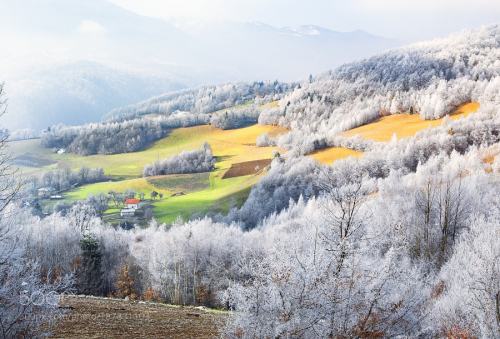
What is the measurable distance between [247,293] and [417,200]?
4656cm

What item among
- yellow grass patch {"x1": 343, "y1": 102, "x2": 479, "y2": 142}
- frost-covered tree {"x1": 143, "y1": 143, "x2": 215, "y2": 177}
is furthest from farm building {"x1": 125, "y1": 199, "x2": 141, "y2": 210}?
yellow grass patch {"x1": 343, "y1": 102, "x2": 479, "y2": 142}

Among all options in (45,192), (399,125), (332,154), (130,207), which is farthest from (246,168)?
(45,192)

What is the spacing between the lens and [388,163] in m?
110

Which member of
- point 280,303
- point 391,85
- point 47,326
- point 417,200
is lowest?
point 417,200

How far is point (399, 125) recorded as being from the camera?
6048 inches

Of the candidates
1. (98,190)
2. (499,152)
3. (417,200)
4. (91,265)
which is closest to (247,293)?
(91,265)

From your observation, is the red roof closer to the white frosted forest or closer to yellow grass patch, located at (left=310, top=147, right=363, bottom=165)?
the white frosted forest

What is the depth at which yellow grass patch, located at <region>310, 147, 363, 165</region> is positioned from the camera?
13214 cm

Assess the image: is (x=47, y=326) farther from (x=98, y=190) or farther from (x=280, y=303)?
(x=98, y=190)

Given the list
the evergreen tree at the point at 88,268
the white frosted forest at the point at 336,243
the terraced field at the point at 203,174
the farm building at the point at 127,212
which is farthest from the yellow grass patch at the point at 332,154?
the evergreen tree at the point at 88,268

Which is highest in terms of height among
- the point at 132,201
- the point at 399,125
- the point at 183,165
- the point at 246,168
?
the point at 399,125

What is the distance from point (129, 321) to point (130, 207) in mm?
96016

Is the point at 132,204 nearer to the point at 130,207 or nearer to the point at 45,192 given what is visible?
the point at 130,207

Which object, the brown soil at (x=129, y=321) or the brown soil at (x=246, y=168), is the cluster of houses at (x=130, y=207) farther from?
the brown soil at (x=129, y=321)
